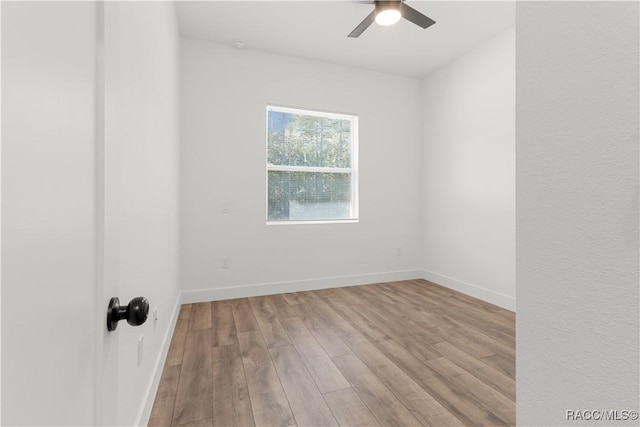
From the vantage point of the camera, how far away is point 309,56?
11.5ft

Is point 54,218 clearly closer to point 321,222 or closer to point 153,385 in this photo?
point 153,385

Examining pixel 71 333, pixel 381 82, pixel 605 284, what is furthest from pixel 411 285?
pixel 71 333

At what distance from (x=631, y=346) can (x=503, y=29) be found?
3447 millimetres

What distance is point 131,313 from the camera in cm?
56

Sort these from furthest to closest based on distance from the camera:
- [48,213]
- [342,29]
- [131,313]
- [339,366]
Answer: [342,29]
[339,366]
[131,313]
[48,213]

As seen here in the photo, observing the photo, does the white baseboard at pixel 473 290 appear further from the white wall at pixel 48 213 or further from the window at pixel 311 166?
the white wall at pixel 48 213

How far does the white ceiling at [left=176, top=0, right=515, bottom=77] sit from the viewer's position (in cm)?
263

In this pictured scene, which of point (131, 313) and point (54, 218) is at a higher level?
point (54, 218)

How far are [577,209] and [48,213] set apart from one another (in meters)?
0.98

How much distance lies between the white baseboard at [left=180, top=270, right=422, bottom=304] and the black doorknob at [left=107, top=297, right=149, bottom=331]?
9.03 feet

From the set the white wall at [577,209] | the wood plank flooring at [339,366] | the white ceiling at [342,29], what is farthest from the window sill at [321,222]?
the white wall at [577,209]

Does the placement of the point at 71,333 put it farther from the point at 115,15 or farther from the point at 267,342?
the point at 267,342

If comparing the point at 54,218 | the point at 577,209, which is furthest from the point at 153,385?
the point at 577,209

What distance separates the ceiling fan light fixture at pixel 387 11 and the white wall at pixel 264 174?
130cm
